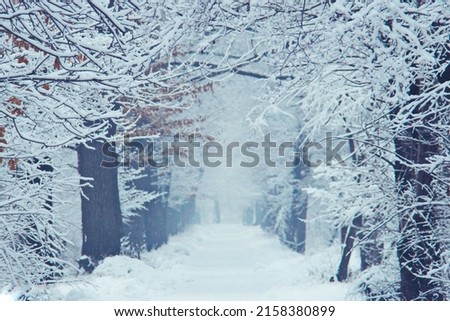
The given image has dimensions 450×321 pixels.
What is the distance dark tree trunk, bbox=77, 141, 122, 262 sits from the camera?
544 inches

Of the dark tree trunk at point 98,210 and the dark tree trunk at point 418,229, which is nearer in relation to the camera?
the dark tree trunk at point 418,229

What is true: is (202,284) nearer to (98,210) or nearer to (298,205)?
(98,210)

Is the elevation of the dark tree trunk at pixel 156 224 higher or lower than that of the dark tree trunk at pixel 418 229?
lower

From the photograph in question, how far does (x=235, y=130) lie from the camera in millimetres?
27078

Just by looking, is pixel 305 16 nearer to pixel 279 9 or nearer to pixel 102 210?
pixel 279 9

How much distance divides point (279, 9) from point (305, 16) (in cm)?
61

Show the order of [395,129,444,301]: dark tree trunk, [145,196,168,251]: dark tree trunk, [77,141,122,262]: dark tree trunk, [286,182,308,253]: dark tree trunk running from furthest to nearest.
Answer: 1. [145,196,168,251]: dark tree trunk
2. [286,182,308,253]: dark tree trunk
3. [77,141,122,262]: dark tree trunk
4. [395,129,444,301]: dark tree trunk

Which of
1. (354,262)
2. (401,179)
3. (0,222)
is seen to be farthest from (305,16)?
(354,262)

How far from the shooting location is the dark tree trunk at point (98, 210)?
1383 cm

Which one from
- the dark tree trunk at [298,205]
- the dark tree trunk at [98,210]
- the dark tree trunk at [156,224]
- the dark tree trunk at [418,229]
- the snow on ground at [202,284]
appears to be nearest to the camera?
the dark tree trunk at [418,229]

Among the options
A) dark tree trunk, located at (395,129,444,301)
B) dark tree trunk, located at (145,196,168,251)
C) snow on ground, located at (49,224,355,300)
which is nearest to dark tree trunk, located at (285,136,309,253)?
snow on ground, located at (49,224,355,300)

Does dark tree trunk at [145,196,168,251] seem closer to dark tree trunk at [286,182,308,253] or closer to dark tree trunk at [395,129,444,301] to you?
dark tree trunk at [286,182,308,253]

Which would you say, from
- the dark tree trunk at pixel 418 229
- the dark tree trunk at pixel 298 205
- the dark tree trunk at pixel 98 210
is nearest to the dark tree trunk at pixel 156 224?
the dark tree trunk at pixel 298 205

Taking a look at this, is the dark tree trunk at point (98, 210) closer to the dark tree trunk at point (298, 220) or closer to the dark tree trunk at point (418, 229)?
the dark tree trunk at point (418, 229)
